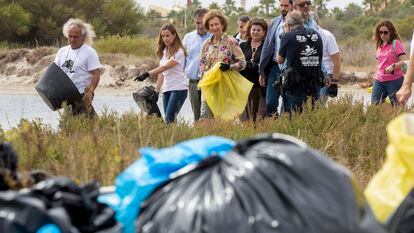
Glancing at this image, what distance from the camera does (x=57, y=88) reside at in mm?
8906

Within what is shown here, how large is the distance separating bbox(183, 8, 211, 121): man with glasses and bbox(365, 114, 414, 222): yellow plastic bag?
8031 mm

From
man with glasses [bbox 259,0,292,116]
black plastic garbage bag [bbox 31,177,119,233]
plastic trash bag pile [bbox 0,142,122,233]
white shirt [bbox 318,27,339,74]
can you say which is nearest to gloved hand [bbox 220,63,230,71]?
man with glasses [bbox 259,0,292,116]

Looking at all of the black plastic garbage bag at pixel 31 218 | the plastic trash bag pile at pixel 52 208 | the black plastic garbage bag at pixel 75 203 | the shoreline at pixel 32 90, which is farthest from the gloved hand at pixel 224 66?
the shoreline at pixel 32 90

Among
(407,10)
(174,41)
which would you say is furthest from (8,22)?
(407,10)

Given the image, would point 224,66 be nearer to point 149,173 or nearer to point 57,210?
point 149,173

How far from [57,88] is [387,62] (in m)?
4.29

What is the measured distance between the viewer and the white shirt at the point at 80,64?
948cm

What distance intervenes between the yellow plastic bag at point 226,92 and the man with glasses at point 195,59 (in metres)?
0.61

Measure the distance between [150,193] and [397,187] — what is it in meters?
0.71

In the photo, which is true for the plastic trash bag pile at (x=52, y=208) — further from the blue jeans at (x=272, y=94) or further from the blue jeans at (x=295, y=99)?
the blue jeans at (x=272, y=94)

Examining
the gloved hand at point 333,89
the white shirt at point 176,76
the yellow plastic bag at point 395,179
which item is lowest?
the gloved hand at point 333,89

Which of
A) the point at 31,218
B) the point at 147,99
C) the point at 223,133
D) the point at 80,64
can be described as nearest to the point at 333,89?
the point at 147,99

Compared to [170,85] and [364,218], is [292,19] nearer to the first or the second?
[170,85]

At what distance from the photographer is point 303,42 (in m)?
8.67
